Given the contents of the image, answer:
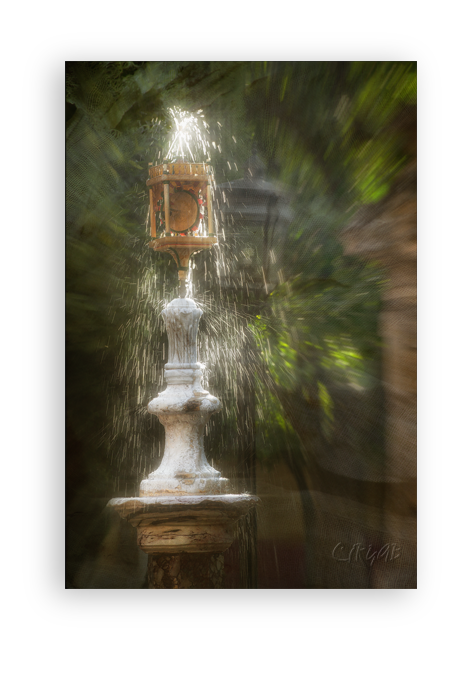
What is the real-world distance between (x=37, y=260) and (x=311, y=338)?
2047mm

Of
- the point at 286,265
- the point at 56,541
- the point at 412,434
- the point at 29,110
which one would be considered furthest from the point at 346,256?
the point at 56,541

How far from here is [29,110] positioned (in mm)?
3811

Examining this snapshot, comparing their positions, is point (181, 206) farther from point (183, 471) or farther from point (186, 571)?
point (186, 571)

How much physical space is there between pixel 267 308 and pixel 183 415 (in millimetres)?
1321

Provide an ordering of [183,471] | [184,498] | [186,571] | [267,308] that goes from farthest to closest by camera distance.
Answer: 1. [267,308]
2. [183,471]
3. [186,571]
4. [184,498]

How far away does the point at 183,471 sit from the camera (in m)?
4.21

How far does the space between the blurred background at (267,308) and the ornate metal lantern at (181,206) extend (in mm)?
490

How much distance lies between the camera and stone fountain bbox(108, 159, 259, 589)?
159 inches

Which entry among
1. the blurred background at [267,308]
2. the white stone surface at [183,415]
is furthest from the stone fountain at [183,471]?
the blurred background at [267,308]

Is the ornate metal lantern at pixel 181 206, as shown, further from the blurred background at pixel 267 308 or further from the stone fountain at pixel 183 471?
the blurred background at pixel 267 308

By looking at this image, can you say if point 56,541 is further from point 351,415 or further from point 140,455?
point 351,415

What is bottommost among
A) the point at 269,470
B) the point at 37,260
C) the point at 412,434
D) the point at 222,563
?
the point at 222,563

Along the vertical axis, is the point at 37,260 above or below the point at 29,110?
below

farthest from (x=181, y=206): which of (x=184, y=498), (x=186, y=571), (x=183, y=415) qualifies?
(x=186, y=571)
